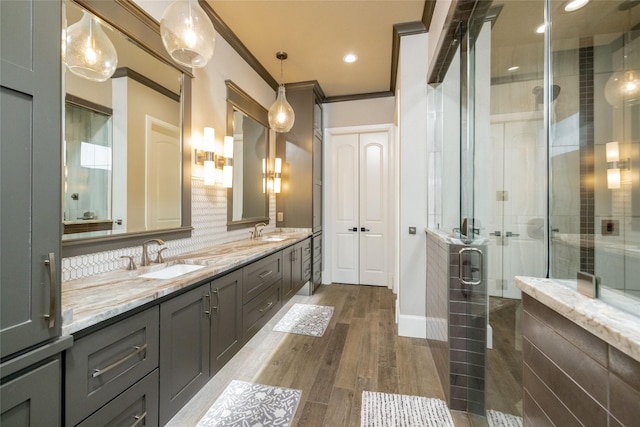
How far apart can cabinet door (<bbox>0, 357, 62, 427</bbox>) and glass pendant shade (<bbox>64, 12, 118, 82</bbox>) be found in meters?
1.51

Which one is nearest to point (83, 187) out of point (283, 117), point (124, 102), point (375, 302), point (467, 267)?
point (124, 102)

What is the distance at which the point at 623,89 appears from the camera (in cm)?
103

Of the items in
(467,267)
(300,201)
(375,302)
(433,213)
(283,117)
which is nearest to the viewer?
(467,267)

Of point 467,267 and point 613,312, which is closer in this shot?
point 613,312

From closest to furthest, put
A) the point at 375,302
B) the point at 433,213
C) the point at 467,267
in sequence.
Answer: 1. the point at 467,267
2. the point at 433,213
3. the point at 375,302

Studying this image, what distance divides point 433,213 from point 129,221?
8.57ft

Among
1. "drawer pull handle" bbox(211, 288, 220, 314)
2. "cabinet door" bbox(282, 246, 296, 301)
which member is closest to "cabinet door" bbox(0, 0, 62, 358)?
"drawer pull handle" bbox(211, 288, 220, 314)

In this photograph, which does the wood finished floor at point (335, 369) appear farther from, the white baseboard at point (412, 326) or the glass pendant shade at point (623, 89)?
the glass pendant shade at point (623, 89)

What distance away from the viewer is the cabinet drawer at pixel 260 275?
2186mm

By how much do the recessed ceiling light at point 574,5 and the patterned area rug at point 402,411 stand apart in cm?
220

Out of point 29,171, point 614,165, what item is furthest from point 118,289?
point 614,165

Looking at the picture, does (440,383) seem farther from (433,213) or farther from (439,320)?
(433,213)

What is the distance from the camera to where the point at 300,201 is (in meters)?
4.14

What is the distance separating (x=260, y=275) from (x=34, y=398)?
1671 mm
